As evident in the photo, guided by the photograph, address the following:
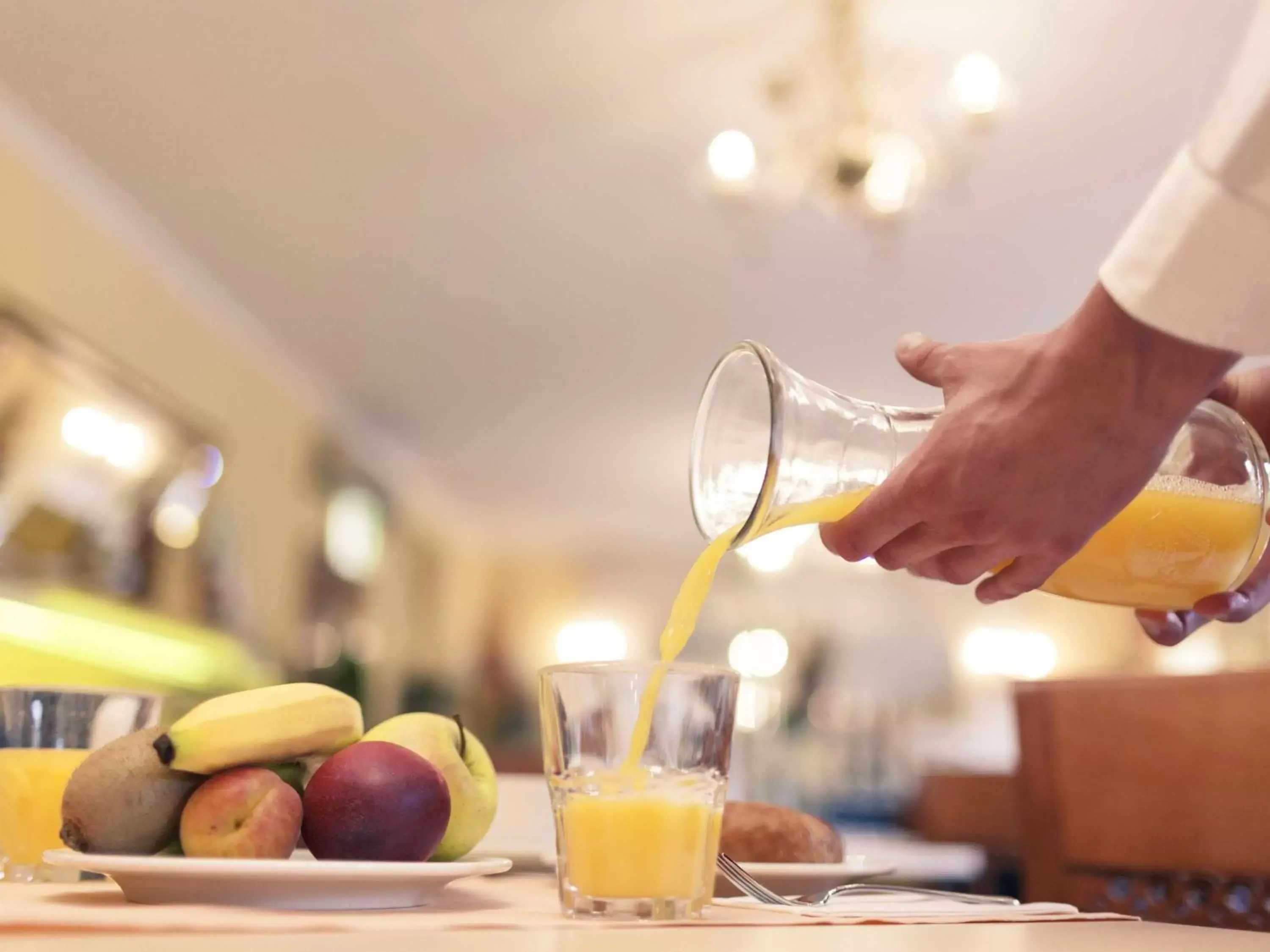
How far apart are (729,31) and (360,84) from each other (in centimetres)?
90

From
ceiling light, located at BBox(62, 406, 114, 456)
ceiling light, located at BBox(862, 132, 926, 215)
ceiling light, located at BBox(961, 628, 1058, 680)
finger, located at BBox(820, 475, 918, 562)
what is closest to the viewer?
finger, located at BBox(820, 475, 918, 562)

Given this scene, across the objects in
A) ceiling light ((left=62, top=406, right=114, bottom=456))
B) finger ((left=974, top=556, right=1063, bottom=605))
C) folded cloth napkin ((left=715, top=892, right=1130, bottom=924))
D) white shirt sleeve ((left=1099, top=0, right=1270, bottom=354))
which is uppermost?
ceiling light ((left=62, top=406, right=114, bottom=456))

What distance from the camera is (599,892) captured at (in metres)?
0.65

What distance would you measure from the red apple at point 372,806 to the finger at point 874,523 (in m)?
0.33

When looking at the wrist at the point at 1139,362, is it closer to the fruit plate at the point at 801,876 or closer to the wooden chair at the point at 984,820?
the fruit plate at the point at 801,876

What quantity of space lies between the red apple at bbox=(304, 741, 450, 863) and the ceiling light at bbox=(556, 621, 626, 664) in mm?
7884

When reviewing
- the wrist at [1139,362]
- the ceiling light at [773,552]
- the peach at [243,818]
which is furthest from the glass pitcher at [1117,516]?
the ceiling light at [773,552]

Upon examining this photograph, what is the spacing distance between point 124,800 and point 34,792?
0.23m

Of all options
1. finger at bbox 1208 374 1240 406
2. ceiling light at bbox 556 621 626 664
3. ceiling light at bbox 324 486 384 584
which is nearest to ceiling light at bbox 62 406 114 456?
ceiling light at bbox 324 486 384 584

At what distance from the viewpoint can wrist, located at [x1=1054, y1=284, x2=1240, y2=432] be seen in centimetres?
67

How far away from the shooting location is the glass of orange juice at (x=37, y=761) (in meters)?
0.83

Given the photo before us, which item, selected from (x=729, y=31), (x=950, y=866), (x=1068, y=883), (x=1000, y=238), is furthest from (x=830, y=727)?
(x=1068, y=883)

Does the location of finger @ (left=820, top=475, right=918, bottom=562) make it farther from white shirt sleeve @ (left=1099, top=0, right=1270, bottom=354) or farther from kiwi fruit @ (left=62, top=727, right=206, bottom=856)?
kiwi fruit @ (left=62, top=727, right=206, bottom=856)

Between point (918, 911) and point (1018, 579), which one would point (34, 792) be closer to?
point (918, 911)
